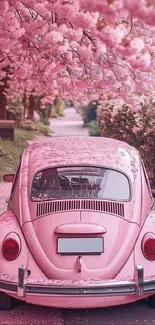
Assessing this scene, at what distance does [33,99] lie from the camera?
3316 cm

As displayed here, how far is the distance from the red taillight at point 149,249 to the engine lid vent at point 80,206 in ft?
1.21

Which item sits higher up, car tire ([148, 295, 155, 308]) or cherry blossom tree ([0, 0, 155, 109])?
cherry blossom tree ([0, 0, 155, 109])

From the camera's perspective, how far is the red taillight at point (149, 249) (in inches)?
229

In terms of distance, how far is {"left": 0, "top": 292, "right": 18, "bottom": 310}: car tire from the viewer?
5945 millimetres

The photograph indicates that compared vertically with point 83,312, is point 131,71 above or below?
above

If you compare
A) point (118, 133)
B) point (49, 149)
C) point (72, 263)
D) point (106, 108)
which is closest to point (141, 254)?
point (72, 263)

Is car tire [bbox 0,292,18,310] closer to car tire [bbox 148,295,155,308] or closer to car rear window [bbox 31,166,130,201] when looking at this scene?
car rear window [bbox 31,166,130,201]

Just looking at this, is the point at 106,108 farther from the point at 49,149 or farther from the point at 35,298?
the point at 35,298

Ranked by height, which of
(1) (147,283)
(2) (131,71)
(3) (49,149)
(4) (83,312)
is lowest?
(4) (83,312)

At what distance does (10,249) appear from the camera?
5.82 m

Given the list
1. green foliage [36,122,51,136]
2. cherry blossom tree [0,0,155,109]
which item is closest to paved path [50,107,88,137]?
green foliage [36,122,51,136]

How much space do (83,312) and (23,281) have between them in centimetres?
83

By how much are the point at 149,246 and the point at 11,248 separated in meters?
1.27

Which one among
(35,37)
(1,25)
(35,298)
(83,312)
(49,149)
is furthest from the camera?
(35,37)
